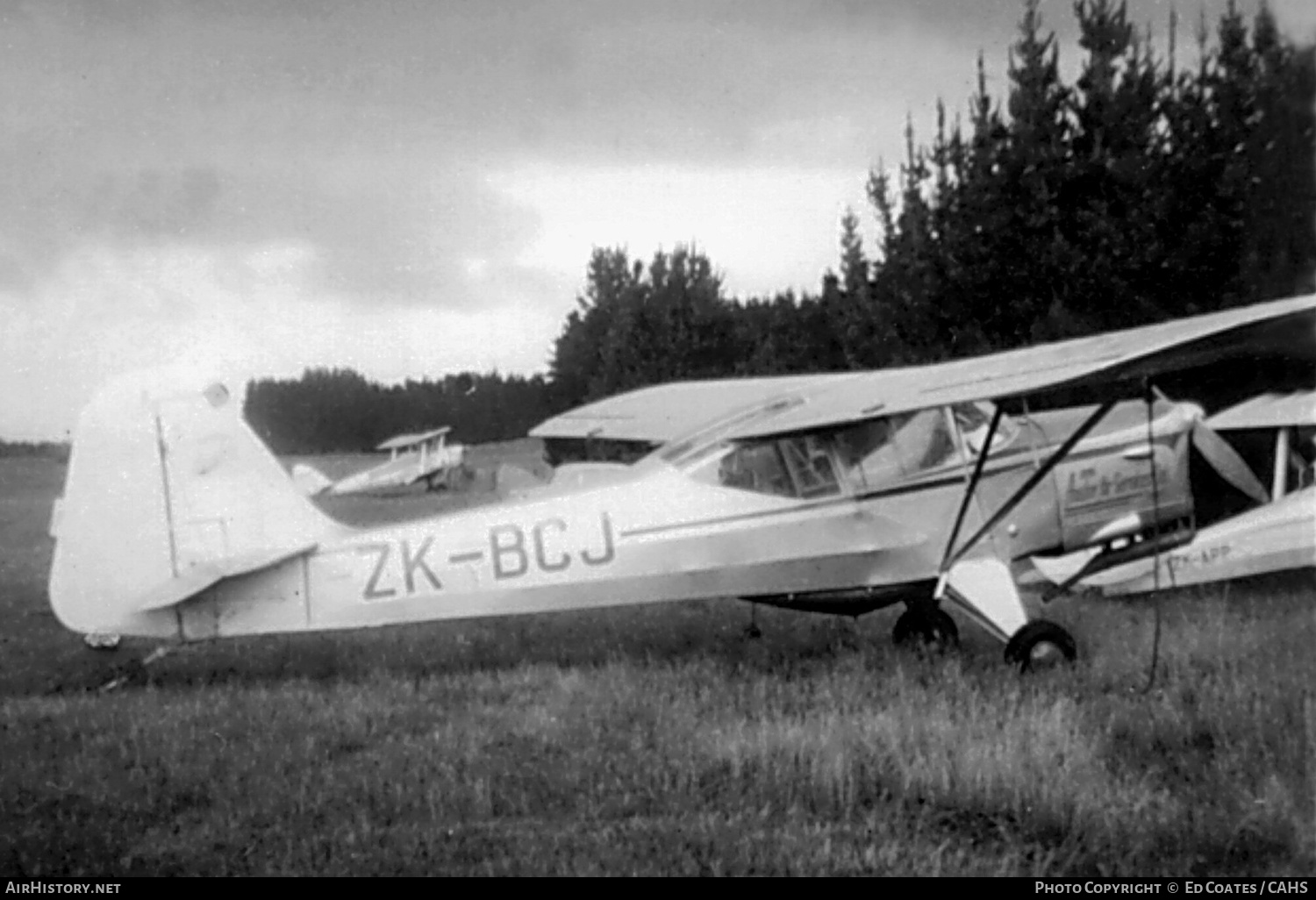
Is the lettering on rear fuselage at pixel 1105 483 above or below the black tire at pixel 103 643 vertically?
above

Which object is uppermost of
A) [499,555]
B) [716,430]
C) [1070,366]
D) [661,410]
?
[661,410]

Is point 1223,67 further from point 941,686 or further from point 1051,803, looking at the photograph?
point 1051,803

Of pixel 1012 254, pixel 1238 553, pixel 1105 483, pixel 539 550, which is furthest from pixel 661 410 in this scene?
pixel 1012 254

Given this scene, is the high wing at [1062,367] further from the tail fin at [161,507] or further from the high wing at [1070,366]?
the tail fin at [161,507]

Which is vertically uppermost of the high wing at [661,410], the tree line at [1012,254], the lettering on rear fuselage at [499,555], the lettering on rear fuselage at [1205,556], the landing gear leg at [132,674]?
the tree line at [1012,254]

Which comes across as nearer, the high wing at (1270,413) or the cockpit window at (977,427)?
the cockpit window at (977,427)

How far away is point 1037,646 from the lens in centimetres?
616

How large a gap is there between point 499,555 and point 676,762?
6.47 feet

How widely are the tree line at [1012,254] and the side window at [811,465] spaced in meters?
1.94

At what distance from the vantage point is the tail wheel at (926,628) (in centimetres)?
715

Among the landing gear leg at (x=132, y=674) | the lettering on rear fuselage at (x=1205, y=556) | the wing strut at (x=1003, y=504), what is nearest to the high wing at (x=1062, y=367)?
the wing strut at (x=1003, y=504)

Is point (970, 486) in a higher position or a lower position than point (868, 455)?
lower

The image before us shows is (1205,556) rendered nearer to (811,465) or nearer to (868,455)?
(868,455)

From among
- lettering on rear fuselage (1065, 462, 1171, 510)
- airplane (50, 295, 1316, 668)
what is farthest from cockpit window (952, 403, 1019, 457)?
lettering on rear fuselage (1065, 462, 1171, 510)
